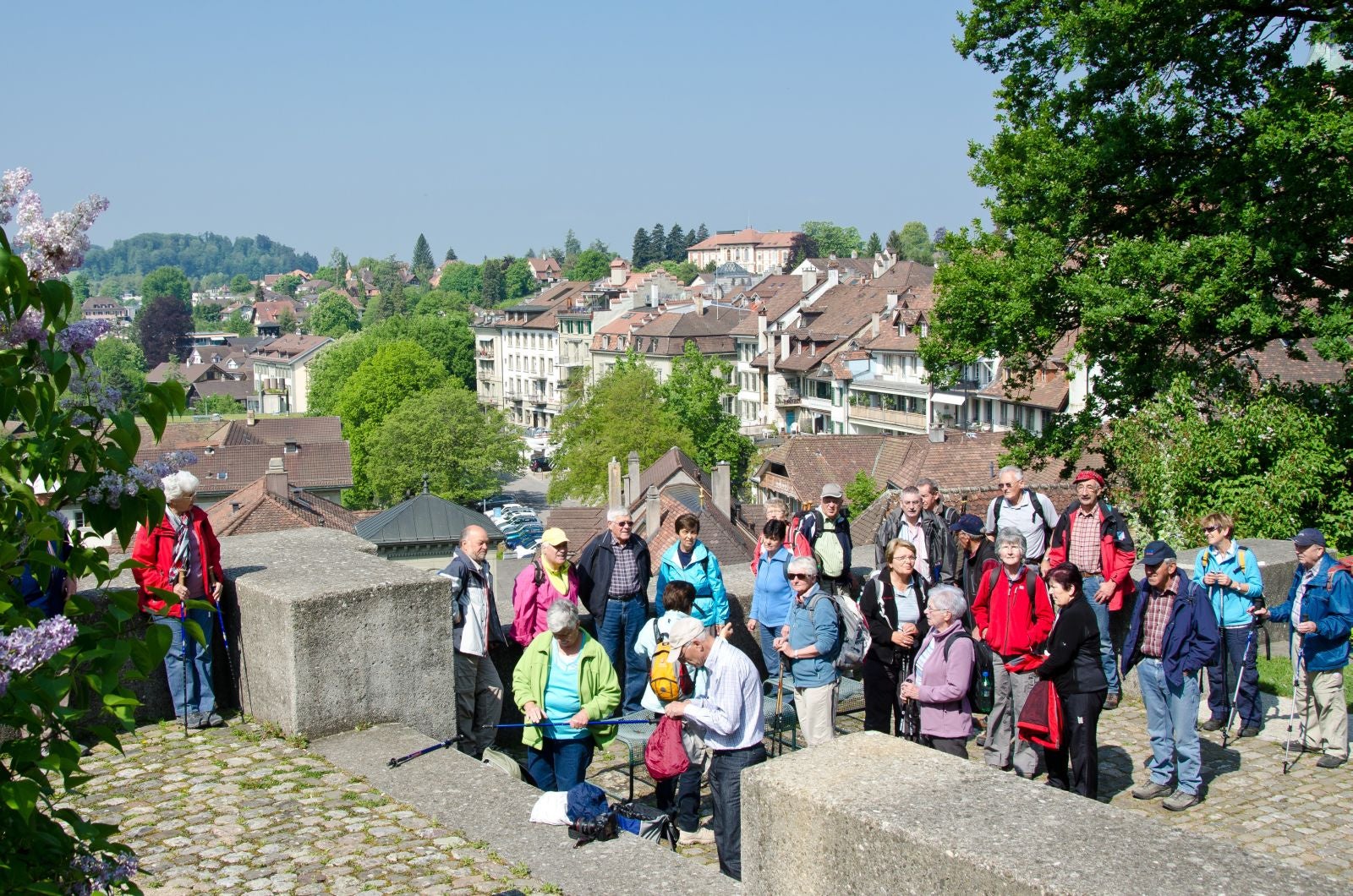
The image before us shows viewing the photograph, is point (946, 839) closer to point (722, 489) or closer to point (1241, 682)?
point (1241, 682)

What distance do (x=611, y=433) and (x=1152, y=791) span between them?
67.8 metres

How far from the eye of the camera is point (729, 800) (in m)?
7.18

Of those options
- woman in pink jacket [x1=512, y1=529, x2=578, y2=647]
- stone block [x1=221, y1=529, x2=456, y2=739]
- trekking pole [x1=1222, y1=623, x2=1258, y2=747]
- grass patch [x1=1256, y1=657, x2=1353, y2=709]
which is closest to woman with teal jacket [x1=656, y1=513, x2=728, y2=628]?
woman in pink jacket [x1=512, y1=529, x2=578, y2=647]

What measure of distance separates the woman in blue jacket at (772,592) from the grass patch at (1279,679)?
14.0 feet

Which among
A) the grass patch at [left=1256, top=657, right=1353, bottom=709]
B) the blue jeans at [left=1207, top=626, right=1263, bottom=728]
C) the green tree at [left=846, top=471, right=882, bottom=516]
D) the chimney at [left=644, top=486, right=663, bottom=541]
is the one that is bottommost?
the green tree at [left=846, top=471, right=882, bottom=516]

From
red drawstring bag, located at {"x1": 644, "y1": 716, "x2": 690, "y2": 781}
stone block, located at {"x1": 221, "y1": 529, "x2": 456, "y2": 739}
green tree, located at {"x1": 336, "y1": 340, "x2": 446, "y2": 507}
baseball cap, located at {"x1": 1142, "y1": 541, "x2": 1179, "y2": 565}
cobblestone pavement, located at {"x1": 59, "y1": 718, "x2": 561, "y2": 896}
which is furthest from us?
green tree, located at {"x1": 336, "y1": 340, "x2": 446, "y2": 507}

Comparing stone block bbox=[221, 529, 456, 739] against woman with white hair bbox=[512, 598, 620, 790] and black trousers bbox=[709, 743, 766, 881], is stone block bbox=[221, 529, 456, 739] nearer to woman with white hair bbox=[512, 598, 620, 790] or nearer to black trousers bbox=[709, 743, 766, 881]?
woman with white hair bbox=[512, 598, 620, 790]

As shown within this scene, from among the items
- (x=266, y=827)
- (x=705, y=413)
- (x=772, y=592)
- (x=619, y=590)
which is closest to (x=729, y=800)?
(x=266, y=827)

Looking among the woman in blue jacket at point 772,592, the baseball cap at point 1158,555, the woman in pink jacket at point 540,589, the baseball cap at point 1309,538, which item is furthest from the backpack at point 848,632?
the baseball cap at point 1309,538

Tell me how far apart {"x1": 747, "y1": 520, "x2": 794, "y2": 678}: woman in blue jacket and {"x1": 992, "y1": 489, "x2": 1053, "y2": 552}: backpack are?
72.1 inches

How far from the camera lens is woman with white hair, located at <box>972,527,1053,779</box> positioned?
332 inches

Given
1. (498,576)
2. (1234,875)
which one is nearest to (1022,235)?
(1234,875)

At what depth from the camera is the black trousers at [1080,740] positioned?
8180 millimetres

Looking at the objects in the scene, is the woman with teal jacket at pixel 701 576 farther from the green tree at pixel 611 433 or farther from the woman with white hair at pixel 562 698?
the green tree at pixel 611 433
